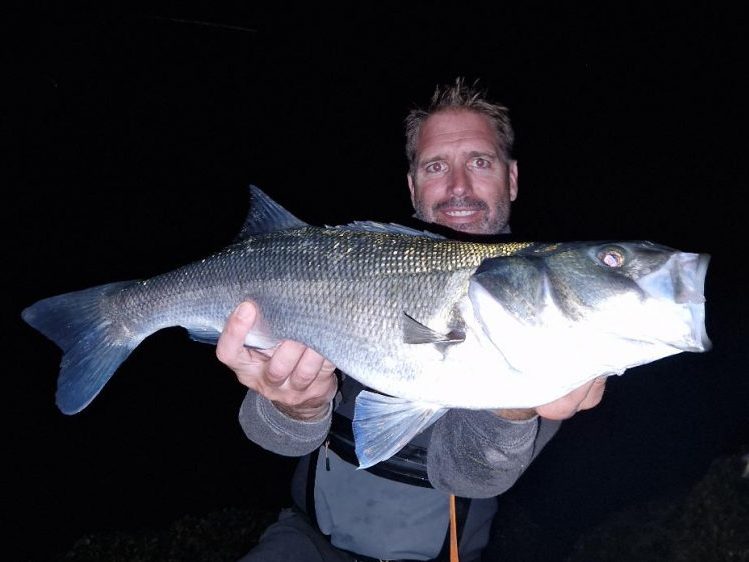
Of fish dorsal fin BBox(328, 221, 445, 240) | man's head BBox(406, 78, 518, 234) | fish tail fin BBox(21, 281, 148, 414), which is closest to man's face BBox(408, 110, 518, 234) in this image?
man's head BBox(406, 78, 518, 234)

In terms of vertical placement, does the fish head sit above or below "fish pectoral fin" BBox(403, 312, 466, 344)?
above

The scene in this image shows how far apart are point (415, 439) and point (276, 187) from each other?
1256cm

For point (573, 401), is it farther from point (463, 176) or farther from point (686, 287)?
point (463, 176)

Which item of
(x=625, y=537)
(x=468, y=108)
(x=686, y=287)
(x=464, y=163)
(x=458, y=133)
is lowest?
(x=625, y=537)

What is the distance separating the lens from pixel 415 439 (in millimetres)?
2455

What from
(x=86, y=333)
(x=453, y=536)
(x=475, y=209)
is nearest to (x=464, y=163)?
(x=475, y=209)

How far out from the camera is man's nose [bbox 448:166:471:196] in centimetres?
313

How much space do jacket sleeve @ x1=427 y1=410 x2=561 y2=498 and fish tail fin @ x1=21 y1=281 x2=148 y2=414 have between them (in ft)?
5.26

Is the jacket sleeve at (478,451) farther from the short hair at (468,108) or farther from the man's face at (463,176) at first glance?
the short hair at (468,108)

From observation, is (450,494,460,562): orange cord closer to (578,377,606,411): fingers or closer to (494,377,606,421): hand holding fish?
(494,377,606,421): hand holding fish

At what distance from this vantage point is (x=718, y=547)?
4.04 m

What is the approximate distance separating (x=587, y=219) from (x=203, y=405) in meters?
11.2

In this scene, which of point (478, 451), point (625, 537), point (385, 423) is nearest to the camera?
point (385, 423)

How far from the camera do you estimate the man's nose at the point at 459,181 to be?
3.13 meters
